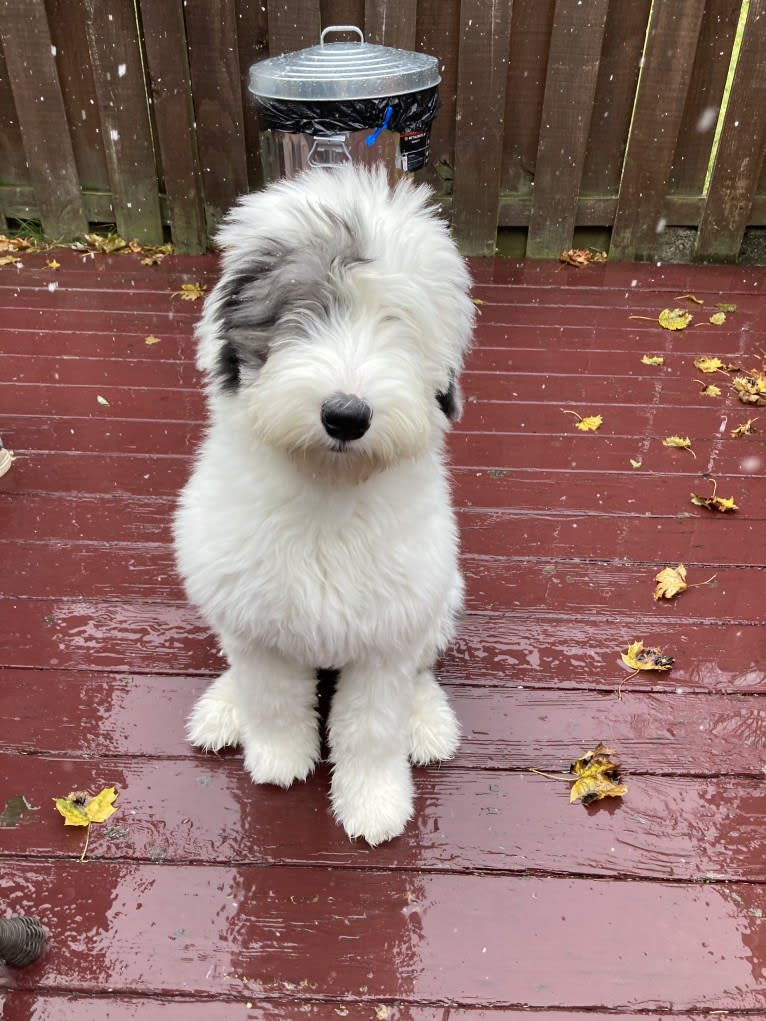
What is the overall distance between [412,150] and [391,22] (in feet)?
2.96

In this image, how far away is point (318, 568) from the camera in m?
1.67

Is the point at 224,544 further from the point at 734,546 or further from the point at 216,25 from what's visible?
the point at 216,25

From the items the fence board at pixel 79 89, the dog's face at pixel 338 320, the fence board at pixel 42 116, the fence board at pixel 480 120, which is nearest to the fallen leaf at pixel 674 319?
the fence board at pixel 480 120

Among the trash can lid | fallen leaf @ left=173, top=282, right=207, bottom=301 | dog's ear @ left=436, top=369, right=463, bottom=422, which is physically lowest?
fallen leaf @ left=173, top=282, right=207, bottom=301

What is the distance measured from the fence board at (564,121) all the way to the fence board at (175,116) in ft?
6.87

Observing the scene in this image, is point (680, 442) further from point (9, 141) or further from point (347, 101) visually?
point (9, 141)

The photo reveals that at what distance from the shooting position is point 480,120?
457cm

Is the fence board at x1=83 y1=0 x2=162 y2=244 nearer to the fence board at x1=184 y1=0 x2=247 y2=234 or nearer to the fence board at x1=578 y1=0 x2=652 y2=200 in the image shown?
the fence board at x1=184 y1=0 x2=247 y2=234

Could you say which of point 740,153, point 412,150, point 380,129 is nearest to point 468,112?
point 412,150

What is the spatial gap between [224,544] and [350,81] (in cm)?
274

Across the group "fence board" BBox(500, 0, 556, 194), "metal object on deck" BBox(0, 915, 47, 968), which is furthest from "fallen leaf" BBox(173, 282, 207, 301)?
"metal object on deck" BBox(0, 915, 47, 968)

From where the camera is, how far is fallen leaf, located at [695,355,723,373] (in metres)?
3.89

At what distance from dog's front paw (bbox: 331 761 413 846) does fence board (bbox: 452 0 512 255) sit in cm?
388

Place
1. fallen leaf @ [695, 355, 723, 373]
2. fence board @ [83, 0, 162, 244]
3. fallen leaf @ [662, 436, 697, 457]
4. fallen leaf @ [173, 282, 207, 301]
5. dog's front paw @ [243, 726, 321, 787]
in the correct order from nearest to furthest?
dog's front paw @ [243, 726, 321, 787] < fallen leaf @ [662, 436, 697, 457] < fallen leaf @ [695, 355, 723, 373] < fence board @ [83, 0, 162, 244] < fallen leaf @ [173, 282, 207, 301]
